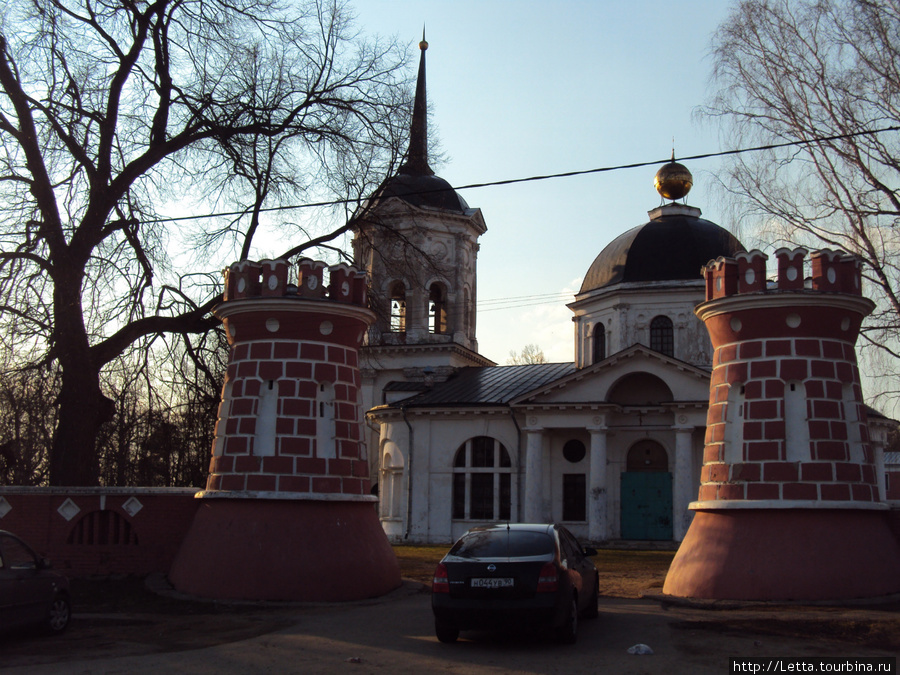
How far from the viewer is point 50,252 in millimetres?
18547

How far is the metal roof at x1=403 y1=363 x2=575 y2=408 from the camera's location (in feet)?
121

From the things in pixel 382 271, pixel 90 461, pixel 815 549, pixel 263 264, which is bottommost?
pixel 815 549

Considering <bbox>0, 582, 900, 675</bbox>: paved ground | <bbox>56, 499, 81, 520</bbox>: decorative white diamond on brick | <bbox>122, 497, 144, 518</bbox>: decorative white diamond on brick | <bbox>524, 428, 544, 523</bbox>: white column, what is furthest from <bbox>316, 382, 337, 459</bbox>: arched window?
<bbox>524, 428, 544, 523</bbox>: white column

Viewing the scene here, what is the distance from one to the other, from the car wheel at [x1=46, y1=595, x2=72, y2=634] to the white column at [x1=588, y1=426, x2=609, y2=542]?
933 inches

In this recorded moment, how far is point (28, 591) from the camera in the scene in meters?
11.5

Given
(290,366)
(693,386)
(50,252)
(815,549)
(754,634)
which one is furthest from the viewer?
(693,386)

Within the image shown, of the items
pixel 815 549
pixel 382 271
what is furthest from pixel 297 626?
pixel 382 271

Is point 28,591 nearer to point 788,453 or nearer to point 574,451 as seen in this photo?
point 788,453

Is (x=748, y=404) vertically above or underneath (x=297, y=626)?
above

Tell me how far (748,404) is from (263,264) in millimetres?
8632

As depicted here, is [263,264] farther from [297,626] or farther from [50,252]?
[297,626]

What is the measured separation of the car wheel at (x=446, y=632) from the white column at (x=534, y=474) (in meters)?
23.3

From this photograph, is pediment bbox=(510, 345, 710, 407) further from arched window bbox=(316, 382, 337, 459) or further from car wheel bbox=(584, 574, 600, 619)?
car wheel bbox=(584, 574, 600, 619)

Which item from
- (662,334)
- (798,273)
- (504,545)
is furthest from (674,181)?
(504,545)
